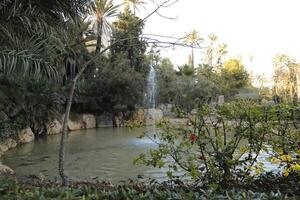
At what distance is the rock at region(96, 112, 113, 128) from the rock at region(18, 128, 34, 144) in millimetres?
8405

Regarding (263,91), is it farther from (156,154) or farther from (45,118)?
(156,154)

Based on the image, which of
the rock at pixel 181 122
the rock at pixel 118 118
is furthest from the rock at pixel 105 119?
the rock at pixel 181 122

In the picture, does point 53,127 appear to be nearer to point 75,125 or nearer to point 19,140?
point 75,125

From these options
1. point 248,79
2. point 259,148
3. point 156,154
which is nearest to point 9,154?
point 156,154

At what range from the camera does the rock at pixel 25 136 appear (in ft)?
48.4

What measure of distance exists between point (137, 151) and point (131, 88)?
470 inches

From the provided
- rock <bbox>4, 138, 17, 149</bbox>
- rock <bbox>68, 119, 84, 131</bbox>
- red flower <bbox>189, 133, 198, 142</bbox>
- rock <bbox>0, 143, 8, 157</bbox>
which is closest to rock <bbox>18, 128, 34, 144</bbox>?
rock <bbox>4, 138, 17, 149</bbox>

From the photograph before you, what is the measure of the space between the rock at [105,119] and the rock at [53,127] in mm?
4877

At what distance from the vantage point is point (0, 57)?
595 centimetres

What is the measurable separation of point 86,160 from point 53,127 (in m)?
8.89

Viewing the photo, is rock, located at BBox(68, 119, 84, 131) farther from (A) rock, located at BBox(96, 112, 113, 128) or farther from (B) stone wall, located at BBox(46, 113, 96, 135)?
(A) rock, located at BBox(96, 112, 113, 128)

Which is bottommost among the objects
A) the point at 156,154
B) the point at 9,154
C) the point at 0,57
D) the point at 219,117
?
the point at 9,154

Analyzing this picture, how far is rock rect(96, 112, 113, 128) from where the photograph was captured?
→ 2434cm

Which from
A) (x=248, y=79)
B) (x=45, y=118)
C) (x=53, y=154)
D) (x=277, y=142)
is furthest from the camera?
(x=248, y=79)
